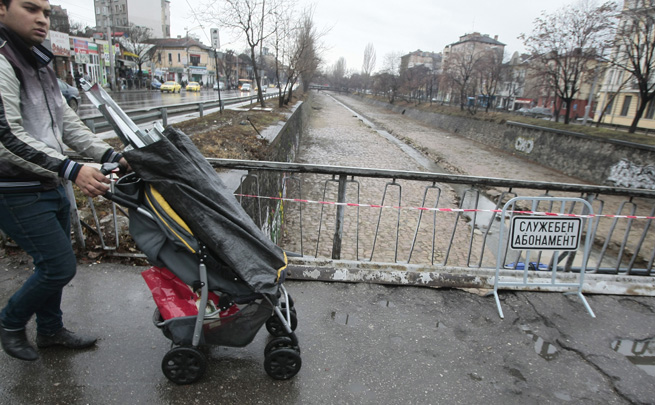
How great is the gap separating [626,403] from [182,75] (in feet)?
282

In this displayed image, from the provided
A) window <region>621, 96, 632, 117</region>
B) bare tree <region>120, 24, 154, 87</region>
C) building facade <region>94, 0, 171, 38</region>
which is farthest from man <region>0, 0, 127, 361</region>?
building facade <region>94, 0, 171, 38</region>

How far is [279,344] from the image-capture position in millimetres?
2426

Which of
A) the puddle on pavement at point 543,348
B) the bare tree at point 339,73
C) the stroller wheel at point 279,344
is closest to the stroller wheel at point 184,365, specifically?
the stroller wheel at point 279,344

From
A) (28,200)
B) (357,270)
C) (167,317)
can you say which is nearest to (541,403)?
(357,270)

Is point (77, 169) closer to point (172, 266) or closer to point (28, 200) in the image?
point (28, 200)

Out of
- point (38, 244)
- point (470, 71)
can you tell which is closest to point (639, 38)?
point (470, 71)

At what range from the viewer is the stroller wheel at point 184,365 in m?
2.25

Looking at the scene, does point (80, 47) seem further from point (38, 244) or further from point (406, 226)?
point (38, 244)

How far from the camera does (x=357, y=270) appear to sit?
373 centimetres

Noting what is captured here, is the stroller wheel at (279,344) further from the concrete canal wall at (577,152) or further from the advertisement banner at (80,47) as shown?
the advertisement banner at (80,47)

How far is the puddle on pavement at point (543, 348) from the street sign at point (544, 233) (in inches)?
32.0

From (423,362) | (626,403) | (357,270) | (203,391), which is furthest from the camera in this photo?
(357,270)

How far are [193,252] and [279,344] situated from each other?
2.87ft

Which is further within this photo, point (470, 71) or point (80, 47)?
point (80, 47)
